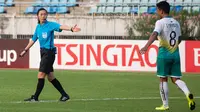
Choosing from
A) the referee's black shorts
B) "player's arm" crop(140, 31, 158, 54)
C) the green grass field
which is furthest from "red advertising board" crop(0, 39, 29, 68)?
"player's arm" crop(140, 31, 158, 54)

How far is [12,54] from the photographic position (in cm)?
3028

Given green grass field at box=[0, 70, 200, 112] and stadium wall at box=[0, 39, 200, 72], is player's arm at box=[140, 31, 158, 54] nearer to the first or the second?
green grass field at box=[0, 70, 200, 112]

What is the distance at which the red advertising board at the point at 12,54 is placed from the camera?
30.2 meters

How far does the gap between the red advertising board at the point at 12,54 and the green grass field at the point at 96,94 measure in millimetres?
4361

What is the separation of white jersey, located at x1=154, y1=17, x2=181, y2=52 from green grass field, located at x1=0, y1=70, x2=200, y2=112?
1300 millimetres

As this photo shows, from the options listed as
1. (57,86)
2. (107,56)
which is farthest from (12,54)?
(57,86)

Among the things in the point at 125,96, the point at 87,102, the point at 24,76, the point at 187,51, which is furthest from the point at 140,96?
the point at 187,51

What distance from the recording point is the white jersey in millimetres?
13211

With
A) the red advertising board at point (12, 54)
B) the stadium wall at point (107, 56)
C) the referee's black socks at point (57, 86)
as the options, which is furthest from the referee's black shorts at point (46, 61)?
the red advertising board at point (12, 54)

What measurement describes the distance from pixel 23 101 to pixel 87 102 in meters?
1.40

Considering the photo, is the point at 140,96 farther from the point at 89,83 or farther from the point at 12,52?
the point at 12,52

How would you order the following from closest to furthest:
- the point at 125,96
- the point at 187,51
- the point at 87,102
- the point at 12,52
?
the point at 87,102 < the point at 125,96 < the point at 187,51 < the point at 12,52

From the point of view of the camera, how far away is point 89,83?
845 inches

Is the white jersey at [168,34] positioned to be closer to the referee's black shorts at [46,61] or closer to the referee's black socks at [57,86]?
the referee's black shorts at [46,61]
